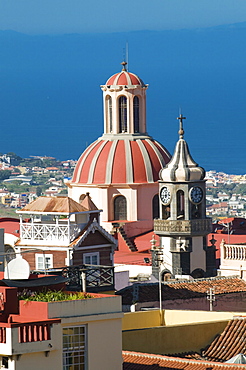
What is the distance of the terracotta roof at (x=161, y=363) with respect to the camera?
22.0 metres

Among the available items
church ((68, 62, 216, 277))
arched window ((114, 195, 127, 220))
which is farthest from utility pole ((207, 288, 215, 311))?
arched window ((114, 195, 127, 220))

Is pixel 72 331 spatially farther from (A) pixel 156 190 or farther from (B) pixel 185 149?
(A) pixel 156 190

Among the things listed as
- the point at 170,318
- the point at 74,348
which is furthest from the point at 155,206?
the point at 74,348

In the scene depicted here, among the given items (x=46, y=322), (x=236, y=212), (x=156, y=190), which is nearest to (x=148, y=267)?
(x=156, y=190)

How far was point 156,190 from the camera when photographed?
55.2 m

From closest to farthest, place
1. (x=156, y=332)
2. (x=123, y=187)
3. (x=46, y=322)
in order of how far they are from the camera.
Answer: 1. (x=46, y=322)
2. (x=156, y=332)
3. (x=123, y=187)

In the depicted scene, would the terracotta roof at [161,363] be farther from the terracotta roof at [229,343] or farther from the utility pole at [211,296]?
the utility pole at [211,296]

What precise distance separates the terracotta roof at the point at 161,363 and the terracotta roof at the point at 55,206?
17.0m

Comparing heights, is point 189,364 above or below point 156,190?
below

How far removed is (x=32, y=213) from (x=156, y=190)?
15.4 metres

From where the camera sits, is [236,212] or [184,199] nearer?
[184,199]

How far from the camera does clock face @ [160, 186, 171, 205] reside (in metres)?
48.4

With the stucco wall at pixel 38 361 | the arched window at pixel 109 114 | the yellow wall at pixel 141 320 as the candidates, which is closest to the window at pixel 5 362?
the stucco wall at pixel 38 361

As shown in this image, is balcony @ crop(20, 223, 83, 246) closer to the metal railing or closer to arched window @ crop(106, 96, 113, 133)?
the metal railing
